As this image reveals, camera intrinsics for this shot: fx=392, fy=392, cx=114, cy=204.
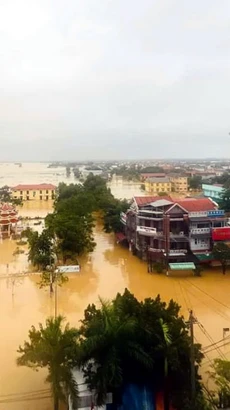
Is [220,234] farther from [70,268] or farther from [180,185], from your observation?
[180,185]

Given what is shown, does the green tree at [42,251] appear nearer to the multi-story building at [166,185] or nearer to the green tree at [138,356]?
the green tree at [138,356]

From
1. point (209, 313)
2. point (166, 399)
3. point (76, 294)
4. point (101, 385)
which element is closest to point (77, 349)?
point (101, 385)

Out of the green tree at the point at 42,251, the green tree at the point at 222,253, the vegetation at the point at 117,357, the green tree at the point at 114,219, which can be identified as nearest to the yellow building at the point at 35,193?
the green tree at the point at 114,219

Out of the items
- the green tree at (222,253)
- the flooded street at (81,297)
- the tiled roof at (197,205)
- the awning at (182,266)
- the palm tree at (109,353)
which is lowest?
the flooded street at (81,297)

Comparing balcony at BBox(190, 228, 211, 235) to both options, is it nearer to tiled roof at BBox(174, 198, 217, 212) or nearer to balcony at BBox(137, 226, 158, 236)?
tiled roof at BBox(174, 198, 217, 212)

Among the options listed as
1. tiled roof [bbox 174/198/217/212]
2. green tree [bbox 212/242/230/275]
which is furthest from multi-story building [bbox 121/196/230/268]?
green tree [bbox 212/242/230/275]
